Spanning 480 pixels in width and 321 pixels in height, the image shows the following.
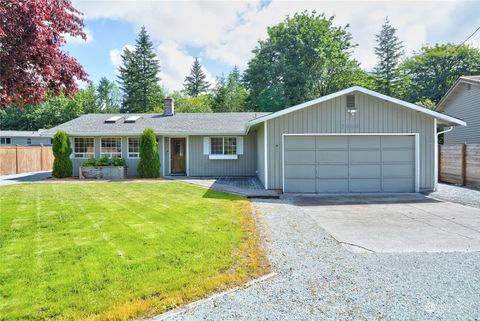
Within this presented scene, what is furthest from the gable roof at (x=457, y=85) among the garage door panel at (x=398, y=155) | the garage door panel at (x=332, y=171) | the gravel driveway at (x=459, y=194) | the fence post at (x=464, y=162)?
the garage door panel at (x=332, y=171)

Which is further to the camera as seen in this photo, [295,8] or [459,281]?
[295,8]

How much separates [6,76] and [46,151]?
19.7m

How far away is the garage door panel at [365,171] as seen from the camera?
10.6 metres

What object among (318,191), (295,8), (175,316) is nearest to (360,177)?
(318,191)

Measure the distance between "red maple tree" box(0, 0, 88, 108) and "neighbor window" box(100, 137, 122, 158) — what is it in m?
11.2

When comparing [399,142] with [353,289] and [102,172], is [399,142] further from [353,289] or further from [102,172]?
[102,172]

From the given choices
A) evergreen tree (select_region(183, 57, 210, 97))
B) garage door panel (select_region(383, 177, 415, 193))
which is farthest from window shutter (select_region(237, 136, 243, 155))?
evergreen tree (select_region(183, 57, 210, 97))

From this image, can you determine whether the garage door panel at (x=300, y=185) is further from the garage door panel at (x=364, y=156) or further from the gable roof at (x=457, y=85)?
the gable roof at (x=457, y=85)

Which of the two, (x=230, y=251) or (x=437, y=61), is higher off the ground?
(x=437, y=61)

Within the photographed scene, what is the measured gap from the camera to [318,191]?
10602 mm

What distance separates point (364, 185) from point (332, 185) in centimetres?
113

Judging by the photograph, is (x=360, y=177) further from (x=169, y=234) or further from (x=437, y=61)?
(x=437, y=61)

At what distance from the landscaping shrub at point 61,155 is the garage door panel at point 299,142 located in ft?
35.2

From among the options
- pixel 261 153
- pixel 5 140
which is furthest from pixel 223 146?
pixel 5 140
